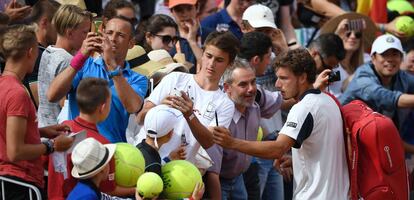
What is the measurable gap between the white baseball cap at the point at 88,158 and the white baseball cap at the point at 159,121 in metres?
0.84

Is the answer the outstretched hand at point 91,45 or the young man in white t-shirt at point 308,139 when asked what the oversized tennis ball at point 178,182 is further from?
the outstretched hand at point 91,45

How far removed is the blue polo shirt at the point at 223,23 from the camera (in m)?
12.3

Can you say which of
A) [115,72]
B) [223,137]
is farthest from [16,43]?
[223,137]

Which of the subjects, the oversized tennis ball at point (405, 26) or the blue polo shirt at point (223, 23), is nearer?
the blue polo shirt at point (223, 23)

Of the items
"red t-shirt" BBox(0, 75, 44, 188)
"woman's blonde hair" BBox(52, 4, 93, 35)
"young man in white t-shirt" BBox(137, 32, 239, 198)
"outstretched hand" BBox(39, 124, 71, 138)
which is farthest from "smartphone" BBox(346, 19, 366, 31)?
"red t-shirt" BBox(0, 75, 44, 188)

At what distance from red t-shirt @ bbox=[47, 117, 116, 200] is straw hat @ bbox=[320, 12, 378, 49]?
224 inches

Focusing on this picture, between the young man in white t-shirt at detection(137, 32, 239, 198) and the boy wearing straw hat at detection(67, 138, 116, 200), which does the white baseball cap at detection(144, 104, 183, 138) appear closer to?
the young man in white t-shirt at detection(137, 32, 239, 198)

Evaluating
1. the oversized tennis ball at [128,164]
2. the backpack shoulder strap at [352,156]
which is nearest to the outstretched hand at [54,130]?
the oversized tennis ball at [128,164]

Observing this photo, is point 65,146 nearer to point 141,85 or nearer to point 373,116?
point 141,85

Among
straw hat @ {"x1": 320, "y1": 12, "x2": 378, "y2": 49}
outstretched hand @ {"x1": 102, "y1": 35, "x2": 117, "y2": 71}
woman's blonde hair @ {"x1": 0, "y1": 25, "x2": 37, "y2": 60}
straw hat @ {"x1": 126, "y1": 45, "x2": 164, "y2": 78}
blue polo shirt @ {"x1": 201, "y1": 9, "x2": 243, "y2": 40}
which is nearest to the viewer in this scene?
woman's blonde hair @ {"x1": 0, "y1": 25, "x2": 37, "y2": 60}

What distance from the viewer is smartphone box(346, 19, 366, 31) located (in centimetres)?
1328

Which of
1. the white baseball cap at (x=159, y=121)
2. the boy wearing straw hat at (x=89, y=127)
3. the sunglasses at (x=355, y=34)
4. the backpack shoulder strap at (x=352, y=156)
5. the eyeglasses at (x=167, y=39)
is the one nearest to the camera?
the boy wearing straw hat at (x=89, y=127)

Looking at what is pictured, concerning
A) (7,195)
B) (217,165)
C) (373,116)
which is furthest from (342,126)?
(7,195)

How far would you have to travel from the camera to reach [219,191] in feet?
30.4
